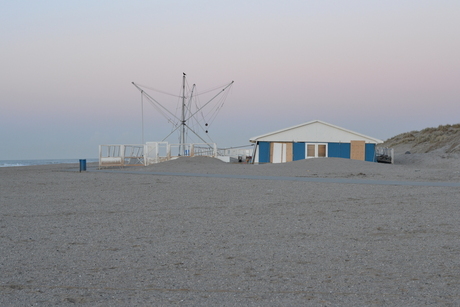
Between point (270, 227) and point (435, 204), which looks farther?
point (435, 204)

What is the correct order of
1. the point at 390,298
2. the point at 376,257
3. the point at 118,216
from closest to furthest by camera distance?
the point at 390,298
the point at 376,257
the point at 118,216

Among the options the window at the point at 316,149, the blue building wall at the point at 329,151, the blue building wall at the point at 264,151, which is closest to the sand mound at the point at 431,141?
the blue building wall at the point at 329,151

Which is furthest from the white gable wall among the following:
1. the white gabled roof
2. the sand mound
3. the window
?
the sand mound

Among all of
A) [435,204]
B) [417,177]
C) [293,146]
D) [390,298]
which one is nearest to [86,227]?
[390,298]

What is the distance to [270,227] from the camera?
9.38 m

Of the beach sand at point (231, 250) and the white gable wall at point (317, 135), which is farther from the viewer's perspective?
the white gable wall at point (317, 135)

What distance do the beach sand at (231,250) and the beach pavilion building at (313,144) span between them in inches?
948

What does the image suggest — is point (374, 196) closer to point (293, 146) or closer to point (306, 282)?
point (306, 282)

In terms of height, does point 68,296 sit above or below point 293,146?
below

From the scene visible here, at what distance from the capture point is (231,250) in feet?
23.9

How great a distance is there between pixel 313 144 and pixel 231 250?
105 feet

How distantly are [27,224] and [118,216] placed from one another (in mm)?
1919

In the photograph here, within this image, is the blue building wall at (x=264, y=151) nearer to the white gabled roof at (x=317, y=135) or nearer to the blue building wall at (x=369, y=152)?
the white gabled roof at (x=317, y=135)

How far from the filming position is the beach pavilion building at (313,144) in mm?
38562
